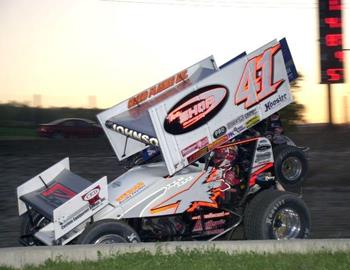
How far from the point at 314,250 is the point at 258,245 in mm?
617

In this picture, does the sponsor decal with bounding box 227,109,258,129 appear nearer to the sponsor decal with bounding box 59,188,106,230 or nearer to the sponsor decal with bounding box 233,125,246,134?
the sponsor decal with bounding box 233,125,246,134

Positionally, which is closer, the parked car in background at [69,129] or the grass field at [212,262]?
the grass field at [212,262]

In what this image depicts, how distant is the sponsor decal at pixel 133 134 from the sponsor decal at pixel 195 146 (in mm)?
356

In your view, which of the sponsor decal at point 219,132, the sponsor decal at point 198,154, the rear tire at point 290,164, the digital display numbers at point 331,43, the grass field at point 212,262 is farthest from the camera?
Result: the digital display numbers at point 331,43

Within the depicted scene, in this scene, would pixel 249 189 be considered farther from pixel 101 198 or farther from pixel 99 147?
pixel 99 147

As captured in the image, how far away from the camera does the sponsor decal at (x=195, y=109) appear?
805 cm

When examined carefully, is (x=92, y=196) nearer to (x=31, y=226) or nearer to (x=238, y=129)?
(x=31, y=226)

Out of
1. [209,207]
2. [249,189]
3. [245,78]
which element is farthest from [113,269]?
[245,78]

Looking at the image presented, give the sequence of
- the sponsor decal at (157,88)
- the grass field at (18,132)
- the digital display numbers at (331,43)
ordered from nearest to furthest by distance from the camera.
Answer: the sponsor decal at (157,88), the digital display numbers at (331,43), the grass field at (18,132)

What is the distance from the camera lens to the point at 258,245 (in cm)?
737

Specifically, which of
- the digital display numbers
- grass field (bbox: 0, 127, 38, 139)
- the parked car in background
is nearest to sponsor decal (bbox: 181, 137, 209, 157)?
the digital display numbers

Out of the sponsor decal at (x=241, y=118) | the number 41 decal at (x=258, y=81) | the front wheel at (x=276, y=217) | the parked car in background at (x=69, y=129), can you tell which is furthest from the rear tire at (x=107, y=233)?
the parked car in background at (x=69, y=129)

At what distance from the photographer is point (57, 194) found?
855 centimetres

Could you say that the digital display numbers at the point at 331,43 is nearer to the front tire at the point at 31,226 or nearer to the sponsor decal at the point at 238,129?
the sponsor decal at the point at 238,129
